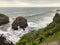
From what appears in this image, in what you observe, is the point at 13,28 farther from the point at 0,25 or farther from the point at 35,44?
the point at 35,44

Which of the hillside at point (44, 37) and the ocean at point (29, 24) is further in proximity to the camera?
the ocean at point (29, 24)

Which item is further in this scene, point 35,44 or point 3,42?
point 3,42

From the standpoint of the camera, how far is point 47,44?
12.8 meters

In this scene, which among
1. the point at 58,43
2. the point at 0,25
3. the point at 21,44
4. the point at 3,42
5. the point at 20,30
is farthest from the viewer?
the point at 0,25

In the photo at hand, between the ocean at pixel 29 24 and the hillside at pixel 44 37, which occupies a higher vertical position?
the hillside at pixel 44 37

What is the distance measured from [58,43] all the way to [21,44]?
2.08m

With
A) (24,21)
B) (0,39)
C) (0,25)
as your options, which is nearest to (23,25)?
(24,21)

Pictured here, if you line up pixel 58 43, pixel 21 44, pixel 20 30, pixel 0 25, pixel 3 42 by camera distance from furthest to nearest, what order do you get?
pixel 0 25, pixel 20 30, pixel 3 42, pixel 21 44, pixel 58 43

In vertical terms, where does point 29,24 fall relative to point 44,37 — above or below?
below

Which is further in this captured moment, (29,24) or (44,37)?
(29,24)

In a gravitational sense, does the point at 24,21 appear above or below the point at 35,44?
below

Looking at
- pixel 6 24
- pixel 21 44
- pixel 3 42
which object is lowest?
pixel 6 24

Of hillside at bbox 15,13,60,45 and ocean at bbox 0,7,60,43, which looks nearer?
hillside at bbox 15,13,60,45

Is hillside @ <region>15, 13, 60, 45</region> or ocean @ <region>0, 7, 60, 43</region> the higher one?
hillside @ <region>15, 13, 60, 45</region>
